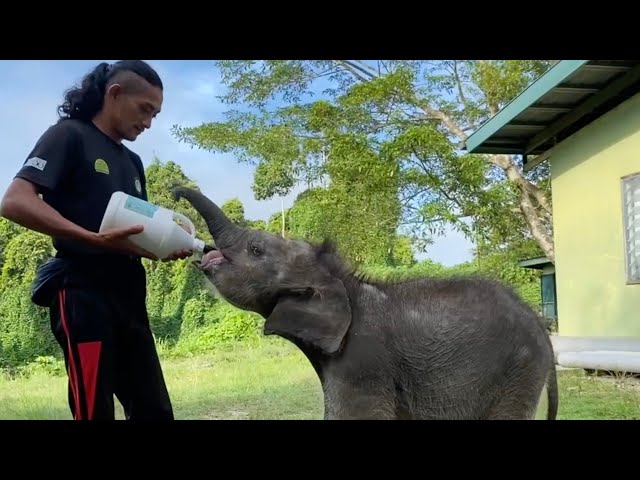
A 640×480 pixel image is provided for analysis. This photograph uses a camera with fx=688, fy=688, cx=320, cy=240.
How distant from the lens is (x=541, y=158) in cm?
352

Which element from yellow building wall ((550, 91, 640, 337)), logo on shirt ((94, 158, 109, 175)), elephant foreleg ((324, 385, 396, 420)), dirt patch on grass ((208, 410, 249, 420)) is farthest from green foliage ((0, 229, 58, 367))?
yellow building wall ((550, 91, 640, 337))

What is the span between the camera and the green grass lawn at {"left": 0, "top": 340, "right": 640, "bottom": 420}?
2812mm

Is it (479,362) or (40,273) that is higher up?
(40,273)

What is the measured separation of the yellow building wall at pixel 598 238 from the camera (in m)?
3.17

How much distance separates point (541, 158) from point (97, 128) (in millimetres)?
2269

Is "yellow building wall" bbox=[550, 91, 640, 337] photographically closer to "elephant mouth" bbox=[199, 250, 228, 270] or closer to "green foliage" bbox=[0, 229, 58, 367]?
"elephant mouth" bbox=[199, 250, 228, 270]

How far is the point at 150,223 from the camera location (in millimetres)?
2141

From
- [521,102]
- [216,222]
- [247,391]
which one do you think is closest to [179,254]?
[216,222]

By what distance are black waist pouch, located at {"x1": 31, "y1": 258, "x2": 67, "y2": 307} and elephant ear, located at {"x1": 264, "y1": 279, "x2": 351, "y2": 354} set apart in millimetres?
678

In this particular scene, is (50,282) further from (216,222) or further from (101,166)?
(216,222)

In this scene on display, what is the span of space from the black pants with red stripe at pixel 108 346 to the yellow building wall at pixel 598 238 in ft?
6.03
